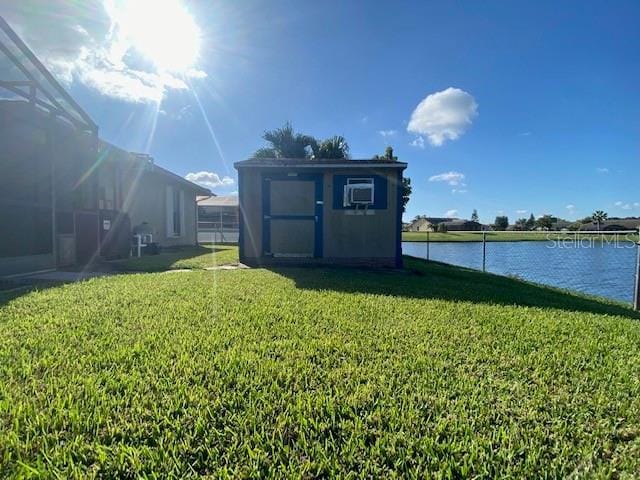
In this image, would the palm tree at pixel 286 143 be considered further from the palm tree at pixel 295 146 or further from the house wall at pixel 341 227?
the house wall at pixel 341 227

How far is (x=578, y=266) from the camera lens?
29.5 ft

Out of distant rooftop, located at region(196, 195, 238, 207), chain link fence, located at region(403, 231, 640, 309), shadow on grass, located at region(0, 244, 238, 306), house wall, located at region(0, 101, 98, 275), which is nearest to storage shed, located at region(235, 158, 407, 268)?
shadow on grass, located at region(0, 244, 238, 306)

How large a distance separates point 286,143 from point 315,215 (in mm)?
14508

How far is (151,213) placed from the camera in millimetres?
12344

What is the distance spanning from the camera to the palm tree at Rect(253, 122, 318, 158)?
21.9 m

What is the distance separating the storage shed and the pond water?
4235 millimetres

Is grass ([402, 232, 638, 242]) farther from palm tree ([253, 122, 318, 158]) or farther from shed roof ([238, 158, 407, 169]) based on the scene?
palm tree ([253, 122, 318, 158])

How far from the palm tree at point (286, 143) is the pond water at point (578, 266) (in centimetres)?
1396

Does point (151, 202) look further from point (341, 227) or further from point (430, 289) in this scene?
point (430, 289)

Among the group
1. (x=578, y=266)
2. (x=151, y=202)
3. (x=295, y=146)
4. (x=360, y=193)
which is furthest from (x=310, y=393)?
(x=295, y=146)

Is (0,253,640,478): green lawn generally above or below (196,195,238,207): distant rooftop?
below

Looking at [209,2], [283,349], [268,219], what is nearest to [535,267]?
[268,219]

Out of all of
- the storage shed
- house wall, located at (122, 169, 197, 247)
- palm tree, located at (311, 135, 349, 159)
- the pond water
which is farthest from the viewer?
palm tree, located at (311, 135, 349, 159)

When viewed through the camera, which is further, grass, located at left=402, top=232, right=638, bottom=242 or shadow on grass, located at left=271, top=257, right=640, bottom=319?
grass, located at left=402, top=232, right=638, bottom=242
